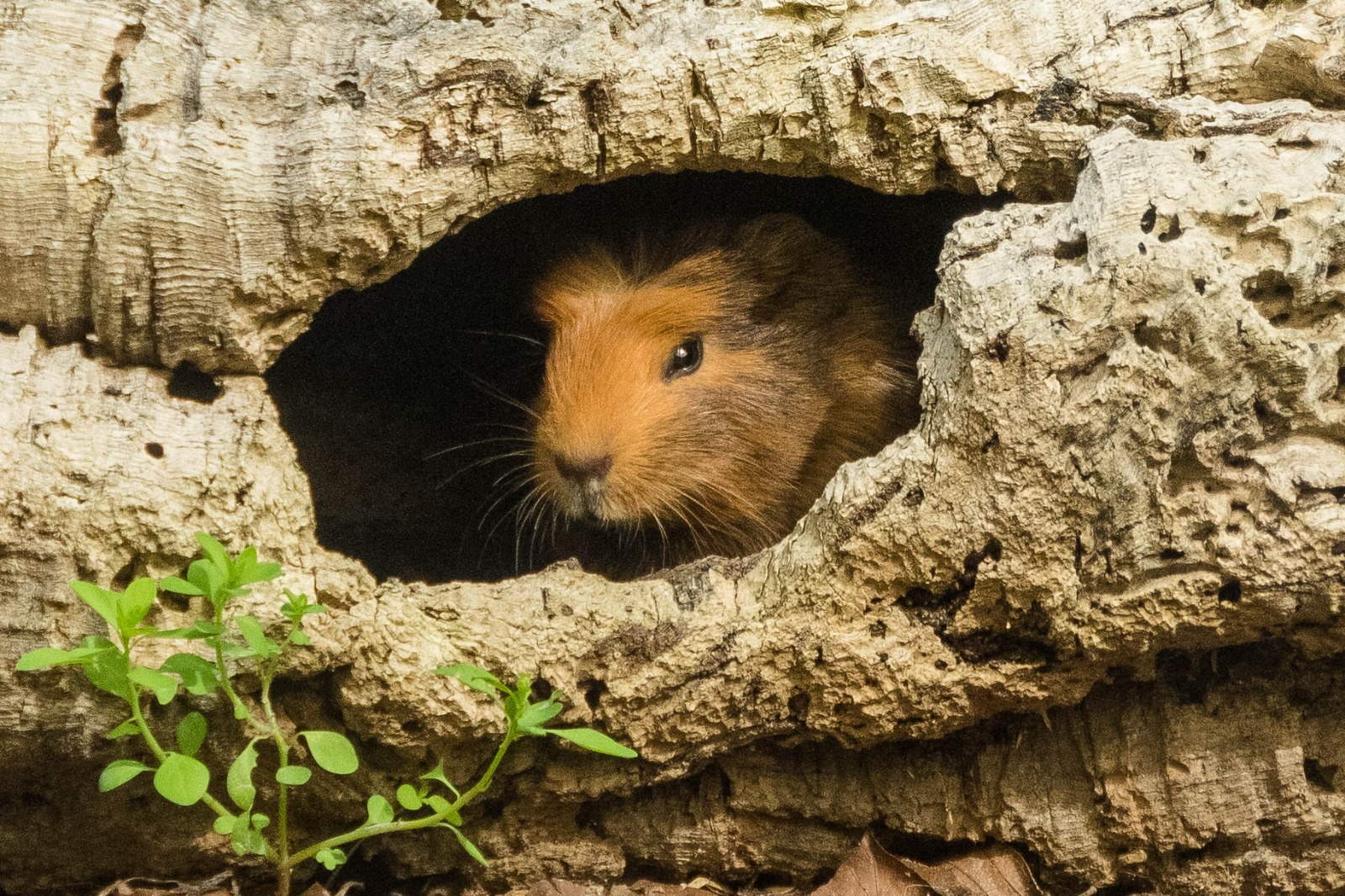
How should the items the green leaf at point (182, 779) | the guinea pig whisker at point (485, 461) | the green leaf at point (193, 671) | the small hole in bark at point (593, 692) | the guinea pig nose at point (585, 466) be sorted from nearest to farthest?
1. the green leaf at point (182, 779)
2. the green leaf at point (193, 671)
3. the small hole in bark at point (593, 692)
4. the guinea pig nose at point (585, 466)
5. the guinea pig whisker at point (485, 461)

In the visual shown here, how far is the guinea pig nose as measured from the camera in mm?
3656

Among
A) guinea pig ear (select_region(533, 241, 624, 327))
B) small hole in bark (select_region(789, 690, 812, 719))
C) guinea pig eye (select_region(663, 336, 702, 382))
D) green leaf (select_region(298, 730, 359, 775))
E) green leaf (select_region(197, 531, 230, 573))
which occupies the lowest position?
green leaf (select_region(298, 730, 359, 775))

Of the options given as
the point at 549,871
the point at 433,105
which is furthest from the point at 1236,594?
the point at 433,105

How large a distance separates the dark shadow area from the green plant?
163 centimetres

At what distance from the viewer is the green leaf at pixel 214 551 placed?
250 centimetres

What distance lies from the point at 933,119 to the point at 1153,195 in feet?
2.07

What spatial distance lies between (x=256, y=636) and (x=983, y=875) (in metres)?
2.00

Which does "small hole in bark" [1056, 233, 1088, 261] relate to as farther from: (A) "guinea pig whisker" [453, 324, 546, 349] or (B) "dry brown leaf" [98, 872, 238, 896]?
(B) "dry brown leaf" [98, 872, 238, 896]

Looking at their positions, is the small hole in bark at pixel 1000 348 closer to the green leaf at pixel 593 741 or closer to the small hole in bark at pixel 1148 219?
the small hole in bark at pixel 1148 219

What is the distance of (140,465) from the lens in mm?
2762

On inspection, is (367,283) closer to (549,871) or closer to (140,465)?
(140,465)

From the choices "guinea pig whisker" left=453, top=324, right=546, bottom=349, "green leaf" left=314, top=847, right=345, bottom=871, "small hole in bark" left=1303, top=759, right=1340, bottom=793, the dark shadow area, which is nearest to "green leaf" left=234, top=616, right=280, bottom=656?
"green leaf" left=314, top=847, right=345, bottom=871

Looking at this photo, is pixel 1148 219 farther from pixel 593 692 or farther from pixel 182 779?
pixel 182 779

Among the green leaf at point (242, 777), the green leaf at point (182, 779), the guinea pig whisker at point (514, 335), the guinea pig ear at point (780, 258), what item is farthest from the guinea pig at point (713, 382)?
the green leaf at point (182, 779)
